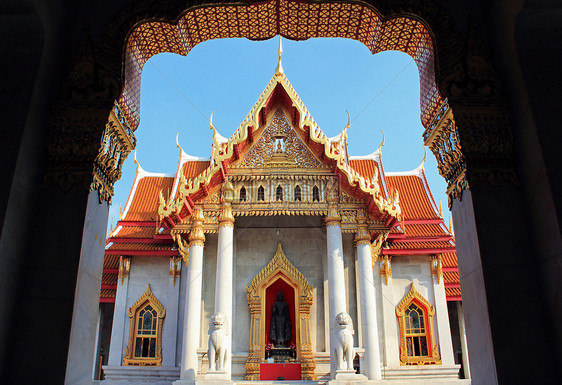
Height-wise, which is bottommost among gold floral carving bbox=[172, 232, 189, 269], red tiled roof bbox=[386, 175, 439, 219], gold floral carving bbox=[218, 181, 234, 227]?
gold floral carving bbox=[172, 232, 189, 269]

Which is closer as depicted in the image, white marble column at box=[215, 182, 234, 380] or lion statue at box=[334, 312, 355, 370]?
lion statue at box=[334, 312, 355, 370]

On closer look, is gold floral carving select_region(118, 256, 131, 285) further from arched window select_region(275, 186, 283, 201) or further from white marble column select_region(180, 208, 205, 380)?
arched window select_region(275, 186, 283, 201)

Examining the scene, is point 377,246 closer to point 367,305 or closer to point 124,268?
point 367,305

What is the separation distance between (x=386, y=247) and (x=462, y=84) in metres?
9.37

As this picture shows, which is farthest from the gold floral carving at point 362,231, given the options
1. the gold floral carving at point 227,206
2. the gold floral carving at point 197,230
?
the gold floral carving at point 197,230

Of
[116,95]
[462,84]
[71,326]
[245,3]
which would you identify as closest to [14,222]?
[71,326]

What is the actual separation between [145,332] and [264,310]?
3512mm

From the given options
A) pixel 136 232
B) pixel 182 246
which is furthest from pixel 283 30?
pixel 136 232

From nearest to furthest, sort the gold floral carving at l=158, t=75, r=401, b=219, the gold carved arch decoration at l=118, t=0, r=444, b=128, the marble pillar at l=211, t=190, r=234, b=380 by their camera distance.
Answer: the gold carved arch decoration at l=118, t=0, r=444, b=128 → the marble pillar at l=211, t=190, r=234, b=380 → the gold floral carving at l=158, t=75, r=401, b=219

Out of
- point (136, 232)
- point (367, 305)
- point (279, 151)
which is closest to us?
point (367, 305)

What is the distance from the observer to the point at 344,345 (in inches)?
373

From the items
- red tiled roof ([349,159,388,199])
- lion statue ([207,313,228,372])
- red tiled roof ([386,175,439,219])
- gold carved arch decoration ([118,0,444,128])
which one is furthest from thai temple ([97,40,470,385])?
gold carved arch decoration ([118,0,444,128])

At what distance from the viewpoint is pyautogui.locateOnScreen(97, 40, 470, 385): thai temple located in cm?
1116

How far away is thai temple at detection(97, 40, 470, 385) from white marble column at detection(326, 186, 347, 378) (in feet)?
0.10
